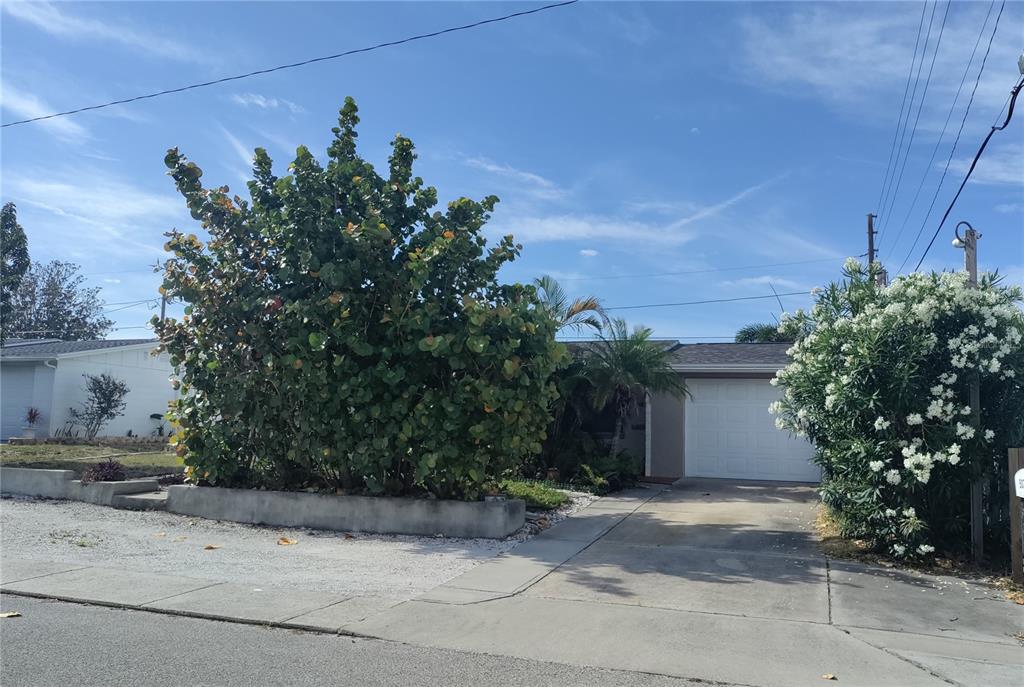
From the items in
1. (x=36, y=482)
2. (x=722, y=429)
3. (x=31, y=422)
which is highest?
(x=722, y=429)

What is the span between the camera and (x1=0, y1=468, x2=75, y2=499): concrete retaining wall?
12.3m

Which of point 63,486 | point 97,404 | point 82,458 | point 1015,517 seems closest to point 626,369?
point 1015,517

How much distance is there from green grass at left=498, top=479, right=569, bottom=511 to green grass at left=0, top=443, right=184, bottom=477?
5.46 meters

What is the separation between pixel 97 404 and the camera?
2328cm

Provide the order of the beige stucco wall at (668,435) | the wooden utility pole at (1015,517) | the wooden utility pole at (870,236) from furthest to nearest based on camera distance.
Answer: the wooden utility pole at (870,236) < the beige stucco wall at (668,435) < the wooden utility pole at (1015,517)

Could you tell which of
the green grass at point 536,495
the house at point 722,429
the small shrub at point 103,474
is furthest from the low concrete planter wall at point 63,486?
the house at point 722,429

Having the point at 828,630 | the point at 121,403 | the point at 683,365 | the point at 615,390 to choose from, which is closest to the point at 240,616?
the point at 828,630

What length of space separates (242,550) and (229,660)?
4149mm

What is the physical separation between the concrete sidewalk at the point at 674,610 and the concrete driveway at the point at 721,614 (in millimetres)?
19

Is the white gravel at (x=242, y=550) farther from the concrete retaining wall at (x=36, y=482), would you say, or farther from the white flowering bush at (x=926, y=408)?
the white flowering bush at (x=926, y=408)

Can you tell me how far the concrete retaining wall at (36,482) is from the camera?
12296mm

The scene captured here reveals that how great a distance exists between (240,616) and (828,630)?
4852mm

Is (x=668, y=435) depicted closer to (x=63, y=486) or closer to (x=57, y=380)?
(x=63, y=486)

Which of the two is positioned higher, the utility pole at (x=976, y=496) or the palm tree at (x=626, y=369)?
the palm tree at (x=626, y=369)
